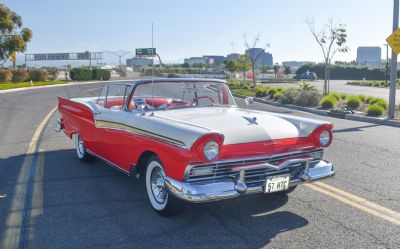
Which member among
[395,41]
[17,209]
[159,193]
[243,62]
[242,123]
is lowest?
[17,209]

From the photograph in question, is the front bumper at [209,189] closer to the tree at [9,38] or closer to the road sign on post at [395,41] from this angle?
the road sign on post at [395,41]

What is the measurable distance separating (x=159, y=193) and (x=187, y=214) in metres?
0.37

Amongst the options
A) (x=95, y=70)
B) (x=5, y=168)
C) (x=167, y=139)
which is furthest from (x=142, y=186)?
(x=95, y=70)

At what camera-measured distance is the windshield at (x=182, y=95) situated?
18.1 feet

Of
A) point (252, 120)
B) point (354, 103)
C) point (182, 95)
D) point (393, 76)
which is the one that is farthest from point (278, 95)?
point (252, 120)

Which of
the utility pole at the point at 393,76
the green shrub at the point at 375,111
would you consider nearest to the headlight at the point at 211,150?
the utility pole at the point at 393,76

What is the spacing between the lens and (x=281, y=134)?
14.6 feet

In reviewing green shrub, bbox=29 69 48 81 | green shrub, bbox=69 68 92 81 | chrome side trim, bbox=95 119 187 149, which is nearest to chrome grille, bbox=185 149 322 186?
chrome side trim, bbox=95 119 187 149

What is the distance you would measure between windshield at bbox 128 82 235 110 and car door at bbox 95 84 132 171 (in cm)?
22

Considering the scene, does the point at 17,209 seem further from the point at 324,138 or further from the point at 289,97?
the point at 289,97

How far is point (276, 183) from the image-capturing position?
4203mm

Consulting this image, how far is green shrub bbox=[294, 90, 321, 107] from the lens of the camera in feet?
57.9

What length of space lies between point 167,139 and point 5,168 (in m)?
3.51

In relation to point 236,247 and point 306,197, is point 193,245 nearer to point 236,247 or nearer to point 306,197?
point 236,247
